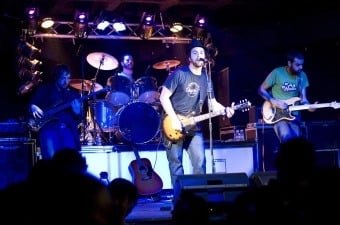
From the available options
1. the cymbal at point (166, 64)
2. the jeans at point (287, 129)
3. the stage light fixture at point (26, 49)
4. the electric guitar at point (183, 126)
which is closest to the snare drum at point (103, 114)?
the stage light fixture at point (26, 49)

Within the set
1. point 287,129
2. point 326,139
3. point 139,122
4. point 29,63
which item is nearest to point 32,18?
point 29,63

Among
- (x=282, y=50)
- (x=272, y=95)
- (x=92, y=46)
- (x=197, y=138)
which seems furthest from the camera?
(x=92, y=46)

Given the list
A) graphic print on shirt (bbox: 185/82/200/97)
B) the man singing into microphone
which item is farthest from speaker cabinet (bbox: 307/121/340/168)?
graphic print on shirt (bbox: 185/82/200/97)

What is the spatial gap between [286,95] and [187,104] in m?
2.02

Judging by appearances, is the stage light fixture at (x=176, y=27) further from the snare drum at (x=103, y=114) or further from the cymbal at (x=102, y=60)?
the snare drum at (x=103, y=114)

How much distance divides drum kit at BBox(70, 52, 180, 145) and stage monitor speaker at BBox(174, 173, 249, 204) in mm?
4593

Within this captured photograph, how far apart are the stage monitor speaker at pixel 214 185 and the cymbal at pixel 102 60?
24.4 feet

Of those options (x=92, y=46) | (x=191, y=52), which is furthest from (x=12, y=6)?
(x=191, y=52)

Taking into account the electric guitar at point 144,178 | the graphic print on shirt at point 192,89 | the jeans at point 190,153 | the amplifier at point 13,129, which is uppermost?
the graphic print on shirt at point 192,89

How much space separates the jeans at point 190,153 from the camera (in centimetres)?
866

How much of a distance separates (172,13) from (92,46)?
2330 millimetres

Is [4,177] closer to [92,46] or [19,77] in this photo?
[19,77]

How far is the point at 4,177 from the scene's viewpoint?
10.3 m

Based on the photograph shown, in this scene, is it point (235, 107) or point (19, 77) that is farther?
point (19, 77)
